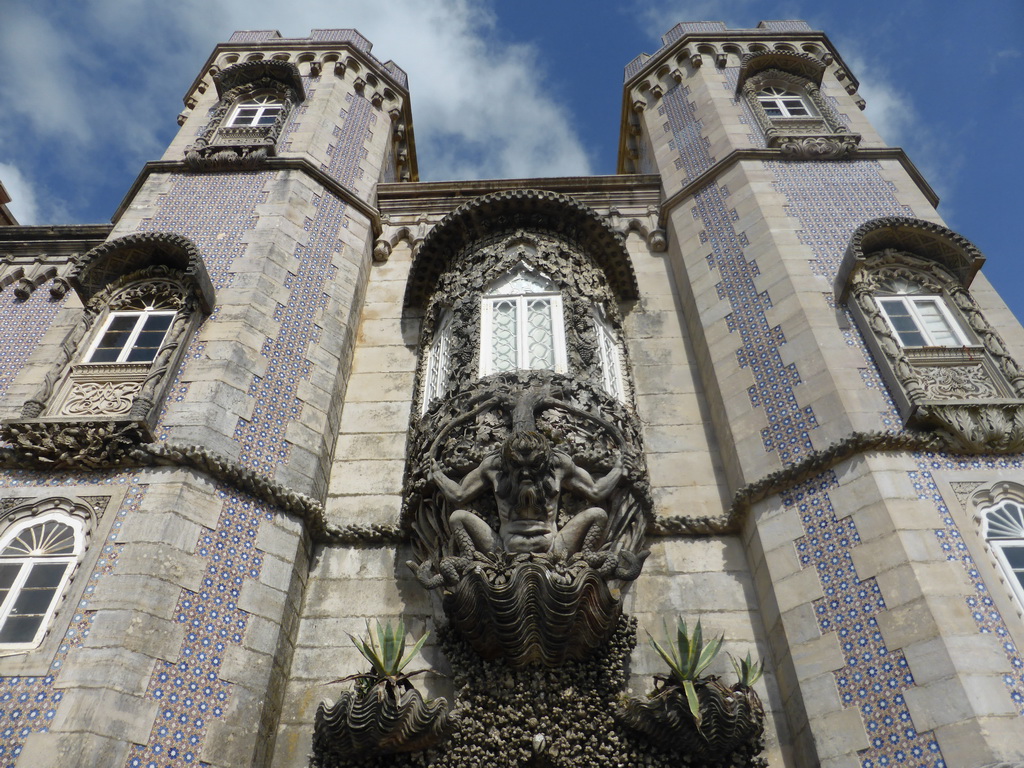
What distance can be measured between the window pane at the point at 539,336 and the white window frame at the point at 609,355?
650 millimetres

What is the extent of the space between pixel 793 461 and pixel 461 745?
471 cm

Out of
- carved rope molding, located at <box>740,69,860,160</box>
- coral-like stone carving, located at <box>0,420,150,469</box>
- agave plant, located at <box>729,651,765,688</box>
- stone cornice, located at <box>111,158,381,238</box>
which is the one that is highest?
carved rope molding, located at <box>740,69,860,160</box>

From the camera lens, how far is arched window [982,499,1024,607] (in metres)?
7.18

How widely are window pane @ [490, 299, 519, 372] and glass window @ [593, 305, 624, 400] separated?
3.84 feet

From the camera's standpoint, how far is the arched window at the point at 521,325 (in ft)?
32.9

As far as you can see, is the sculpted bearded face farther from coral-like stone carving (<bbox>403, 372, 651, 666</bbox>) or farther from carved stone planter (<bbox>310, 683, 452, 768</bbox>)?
carved stone planter (<bbox>310, 683, 452, 768</bbox>)

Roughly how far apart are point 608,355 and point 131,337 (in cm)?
643

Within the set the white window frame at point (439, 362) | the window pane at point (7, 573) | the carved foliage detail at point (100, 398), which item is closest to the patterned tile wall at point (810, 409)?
the white window frame at point (439, 362)

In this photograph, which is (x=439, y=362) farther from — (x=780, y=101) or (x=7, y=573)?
(x=780, y=101)

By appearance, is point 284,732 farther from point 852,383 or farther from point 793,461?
point 852,383

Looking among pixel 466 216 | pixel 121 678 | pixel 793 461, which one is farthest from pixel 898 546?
pixel 466 216

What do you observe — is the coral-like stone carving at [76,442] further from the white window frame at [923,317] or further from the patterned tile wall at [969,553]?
the white window frame at [923,317]

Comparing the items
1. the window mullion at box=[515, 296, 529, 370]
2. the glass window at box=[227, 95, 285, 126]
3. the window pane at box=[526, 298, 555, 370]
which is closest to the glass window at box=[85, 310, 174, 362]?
the window mullion at box=[515, 296, 529, 370]

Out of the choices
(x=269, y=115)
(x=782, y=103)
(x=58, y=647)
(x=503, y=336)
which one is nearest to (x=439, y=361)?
(x=503, y=336)
